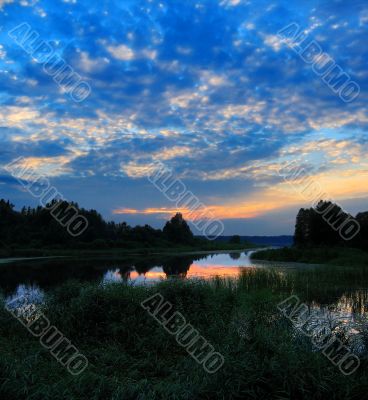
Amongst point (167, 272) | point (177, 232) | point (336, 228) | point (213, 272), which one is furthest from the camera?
point (177, 232)

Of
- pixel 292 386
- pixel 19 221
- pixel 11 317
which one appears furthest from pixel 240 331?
pixel 19 221

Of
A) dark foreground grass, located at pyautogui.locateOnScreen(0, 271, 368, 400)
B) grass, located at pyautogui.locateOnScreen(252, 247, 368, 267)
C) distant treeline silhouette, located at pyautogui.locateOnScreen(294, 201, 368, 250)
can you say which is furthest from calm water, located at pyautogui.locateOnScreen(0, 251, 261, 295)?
distant treeline silhouette, located at pyautogui.locateOnScreen(294, 201, 368, 250)

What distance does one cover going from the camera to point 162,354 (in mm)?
8164

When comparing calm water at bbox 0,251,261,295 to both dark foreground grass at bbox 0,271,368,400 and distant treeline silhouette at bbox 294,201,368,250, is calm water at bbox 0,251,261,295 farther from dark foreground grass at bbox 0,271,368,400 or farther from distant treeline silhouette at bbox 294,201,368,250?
distant treeline silhouette at bbox 294,201,368,250

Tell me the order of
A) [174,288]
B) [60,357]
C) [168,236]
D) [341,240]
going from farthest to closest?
[168,236]
[341,240]
[174,288]
[60,357]

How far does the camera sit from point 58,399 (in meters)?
5.28

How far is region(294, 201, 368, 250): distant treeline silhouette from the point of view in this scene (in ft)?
128

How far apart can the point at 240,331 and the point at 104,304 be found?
3267 millimetres

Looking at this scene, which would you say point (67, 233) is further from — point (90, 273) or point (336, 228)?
point (336, 228)

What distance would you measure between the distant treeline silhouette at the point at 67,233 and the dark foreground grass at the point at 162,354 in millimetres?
46736

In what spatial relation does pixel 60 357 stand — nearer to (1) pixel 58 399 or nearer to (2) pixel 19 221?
(1) pixel 58 399

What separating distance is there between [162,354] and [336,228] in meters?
34.9

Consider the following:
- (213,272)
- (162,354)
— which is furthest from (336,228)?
(162,354)

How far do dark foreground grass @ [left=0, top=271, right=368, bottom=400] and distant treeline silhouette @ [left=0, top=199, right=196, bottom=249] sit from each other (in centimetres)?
4674
